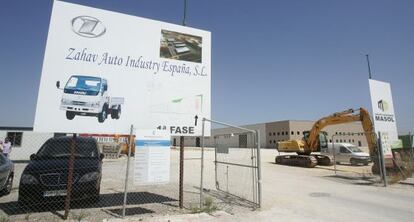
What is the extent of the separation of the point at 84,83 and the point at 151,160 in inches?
104

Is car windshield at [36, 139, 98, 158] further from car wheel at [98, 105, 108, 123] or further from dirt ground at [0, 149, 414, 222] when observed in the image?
car wheel at [98, 105, 108, 123]

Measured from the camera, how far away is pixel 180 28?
8.96 meters

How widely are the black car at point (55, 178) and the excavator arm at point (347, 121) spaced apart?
14.8 meters

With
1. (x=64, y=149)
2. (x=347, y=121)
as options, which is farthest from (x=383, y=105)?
(x=64, y=149)

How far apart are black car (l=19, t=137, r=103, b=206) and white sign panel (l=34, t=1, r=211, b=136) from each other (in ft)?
2.96

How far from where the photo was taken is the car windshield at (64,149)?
8406 millimetres

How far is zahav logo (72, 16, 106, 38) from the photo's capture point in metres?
7.48

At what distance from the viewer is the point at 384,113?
49.3 ft

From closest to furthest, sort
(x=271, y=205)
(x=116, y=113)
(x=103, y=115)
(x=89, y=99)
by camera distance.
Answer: (x=89, y=99) → (x=103, y=115) → (x=116, y=113) → (x=271, y=205)

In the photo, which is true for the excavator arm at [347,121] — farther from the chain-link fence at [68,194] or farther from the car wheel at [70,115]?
the car wheel at [70,115]

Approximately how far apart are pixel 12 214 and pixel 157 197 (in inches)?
161

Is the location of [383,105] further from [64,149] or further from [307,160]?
[64,149]

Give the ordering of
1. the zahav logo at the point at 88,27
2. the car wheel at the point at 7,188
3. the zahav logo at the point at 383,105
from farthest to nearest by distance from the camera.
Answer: the zahav logo at the point at 383,105
the car wheel at the point at 7,188
the zahav logo at the point at 88,27

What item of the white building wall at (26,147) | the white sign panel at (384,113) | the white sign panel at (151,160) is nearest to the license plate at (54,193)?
the white sign panel at (151,160)
